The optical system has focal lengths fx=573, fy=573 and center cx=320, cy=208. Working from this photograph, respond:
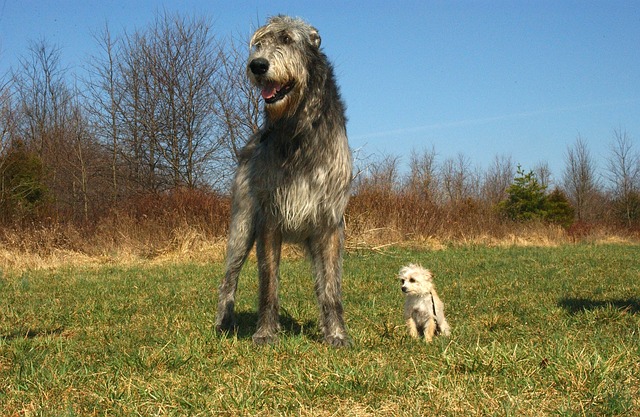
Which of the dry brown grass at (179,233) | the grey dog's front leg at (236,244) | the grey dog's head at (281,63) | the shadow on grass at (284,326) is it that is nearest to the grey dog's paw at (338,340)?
the shadow on grass at (284,326)

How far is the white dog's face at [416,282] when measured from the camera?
509 cm

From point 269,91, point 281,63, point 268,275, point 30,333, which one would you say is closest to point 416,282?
point 268,275

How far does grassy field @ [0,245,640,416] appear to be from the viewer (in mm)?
2742

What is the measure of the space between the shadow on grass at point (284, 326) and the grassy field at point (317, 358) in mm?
21

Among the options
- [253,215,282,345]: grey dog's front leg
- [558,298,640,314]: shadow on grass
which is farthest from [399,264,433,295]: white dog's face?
[558,298,640,314]: shadow on grass

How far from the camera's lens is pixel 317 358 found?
363 cm

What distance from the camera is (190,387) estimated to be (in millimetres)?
3084

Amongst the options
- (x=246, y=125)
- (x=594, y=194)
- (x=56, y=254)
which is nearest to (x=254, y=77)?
(x=56, y=254)

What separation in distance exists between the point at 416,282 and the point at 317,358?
175cm

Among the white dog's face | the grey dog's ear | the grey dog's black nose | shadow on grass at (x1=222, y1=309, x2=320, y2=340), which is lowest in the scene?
shadow on grass at (x1=222, y1=309, x2=320, y2=340)

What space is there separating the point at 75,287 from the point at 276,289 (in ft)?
16.1

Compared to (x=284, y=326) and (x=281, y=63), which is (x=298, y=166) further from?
(x=284, y=326)

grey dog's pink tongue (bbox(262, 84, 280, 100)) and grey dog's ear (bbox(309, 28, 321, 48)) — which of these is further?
grey dog's ear (bbox(309, 28, 321, 48))

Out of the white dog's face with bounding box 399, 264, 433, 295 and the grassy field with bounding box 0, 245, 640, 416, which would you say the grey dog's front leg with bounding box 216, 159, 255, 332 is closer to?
the grassy field with bounding box 0, 245, 640, 416
